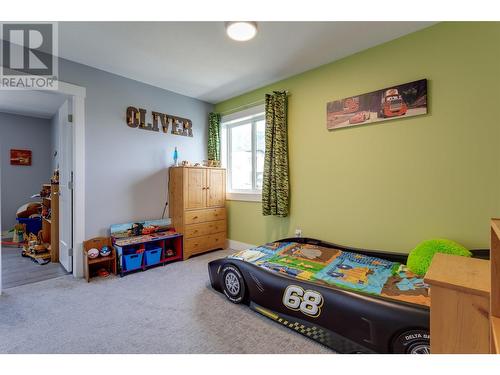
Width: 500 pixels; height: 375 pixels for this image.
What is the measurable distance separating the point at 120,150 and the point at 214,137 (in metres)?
1.46

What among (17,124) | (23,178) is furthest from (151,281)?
(17,124)

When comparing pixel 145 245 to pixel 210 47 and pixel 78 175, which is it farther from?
pixel 210 47

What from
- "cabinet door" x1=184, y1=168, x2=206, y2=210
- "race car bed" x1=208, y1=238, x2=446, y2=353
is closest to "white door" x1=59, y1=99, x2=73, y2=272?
"cabinet door" x1=184, y1=168, x2=206, y2=210

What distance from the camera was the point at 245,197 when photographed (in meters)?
3.66

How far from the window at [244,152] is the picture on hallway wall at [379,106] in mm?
1190

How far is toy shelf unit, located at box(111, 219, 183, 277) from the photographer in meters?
2.79

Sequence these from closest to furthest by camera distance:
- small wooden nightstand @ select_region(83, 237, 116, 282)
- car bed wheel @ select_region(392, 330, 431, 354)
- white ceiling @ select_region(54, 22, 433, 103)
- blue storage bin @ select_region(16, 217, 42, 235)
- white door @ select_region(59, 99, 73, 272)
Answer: car bed wheel @ select_region(392, 330, 431, 354) < white ceiling @ select_region(54, 22, 433, 103) < small wooden nightstand @ select_region(83, 237, 116, 282) < white door @ select_region(59, 99, 73, 272) < blue storage bin @ select_region(16, 217, 42, 235)

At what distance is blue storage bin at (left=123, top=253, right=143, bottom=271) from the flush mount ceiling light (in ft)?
8.62

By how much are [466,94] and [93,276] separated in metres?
4.15

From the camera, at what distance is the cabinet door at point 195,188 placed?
11.0 feet

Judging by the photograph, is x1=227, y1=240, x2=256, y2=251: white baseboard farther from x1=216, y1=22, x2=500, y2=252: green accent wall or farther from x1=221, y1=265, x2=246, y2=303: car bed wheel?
x1=221, y1=265, x2=246, y2=303: car bed wheel

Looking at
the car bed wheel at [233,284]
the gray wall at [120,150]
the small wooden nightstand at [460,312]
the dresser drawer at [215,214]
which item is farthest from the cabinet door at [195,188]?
the small wooden nightstand at [460,312]

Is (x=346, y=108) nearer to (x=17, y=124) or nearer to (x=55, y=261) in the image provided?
(x=55, y=261)

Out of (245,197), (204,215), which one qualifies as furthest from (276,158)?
(204,215)
